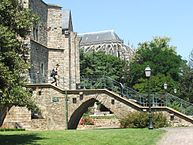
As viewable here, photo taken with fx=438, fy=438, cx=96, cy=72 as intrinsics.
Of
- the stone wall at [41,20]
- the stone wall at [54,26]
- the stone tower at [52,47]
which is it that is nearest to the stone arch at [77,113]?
the stone tower at [52,47]

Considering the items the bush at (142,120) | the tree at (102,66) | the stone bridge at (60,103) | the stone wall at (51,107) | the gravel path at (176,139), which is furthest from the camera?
the tree at (102,66)

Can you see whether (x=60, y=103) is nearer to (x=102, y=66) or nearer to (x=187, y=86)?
→ (x=187, y=86)

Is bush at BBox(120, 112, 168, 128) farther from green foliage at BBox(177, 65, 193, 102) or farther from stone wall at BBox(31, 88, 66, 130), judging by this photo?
green foliage at BBox(177, 65, 193, 102)

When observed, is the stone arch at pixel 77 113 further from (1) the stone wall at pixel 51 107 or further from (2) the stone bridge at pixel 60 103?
(1) the stone wall at pixel 51 107

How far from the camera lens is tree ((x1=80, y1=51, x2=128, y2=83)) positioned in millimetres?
81312

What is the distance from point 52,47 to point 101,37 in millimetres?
60770

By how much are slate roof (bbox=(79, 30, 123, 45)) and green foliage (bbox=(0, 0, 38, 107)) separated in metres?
87.9

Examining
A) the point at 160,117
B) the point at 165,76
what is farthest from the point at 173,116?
the point at 165,76

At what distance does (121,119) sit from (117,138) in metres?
11.7

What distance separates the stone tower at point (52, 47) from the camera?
43750 millimetres

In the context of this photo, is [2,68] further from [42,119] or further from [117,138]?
[42,119]

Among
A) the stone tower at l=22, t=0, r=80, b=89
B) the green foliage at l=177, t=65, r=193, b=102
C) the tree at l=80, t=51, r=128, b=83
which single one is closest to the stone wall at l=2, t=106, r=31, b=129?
the stone tower at l=22, t=0, r=80, b=89

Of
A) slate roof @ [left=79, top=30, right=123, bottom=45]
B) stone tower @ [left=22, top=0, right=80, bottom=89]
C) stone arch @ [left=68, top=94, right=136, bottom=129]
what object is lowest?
stone arch @ [left=68, top=94, right=136, bottom=129]

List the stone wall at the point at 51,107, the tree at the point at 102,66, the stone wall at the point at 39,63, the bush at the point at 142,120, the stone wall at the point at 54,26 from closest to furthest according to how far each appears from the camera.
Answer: the bush at the point at 142,120, the stone wall at the point at 51,107, the stone wall at the point at 39,63, the stone wall at the point at 54,26, the tree at the point at 102,66
